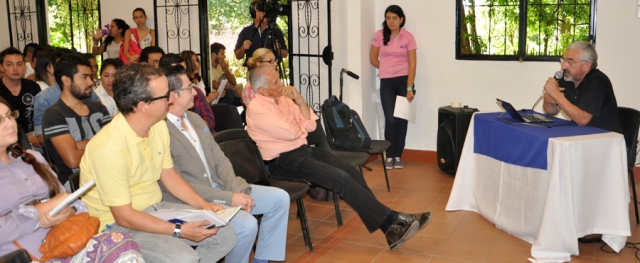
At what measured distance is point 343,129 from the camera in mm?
5164

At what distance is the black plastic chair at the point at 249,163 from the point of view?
12.7 ft

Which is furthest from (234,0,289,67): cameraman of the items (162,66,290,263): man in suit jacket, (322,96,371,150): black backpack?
(162,66,290,263): man in suit jacket

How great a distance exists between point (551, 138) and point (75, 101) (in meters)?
2.80

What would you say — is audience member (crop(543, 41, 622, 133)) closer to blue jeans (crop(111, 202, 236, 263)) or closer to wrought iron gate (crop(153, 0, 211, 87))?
blue jeans (crop(111, 202, 236, 263))

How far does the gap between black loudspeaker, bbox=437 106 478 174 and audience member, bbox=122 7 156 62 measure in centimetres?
349

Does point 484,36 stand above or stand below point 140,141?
above

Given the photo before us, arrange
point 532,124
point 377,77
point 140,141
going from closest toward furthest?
1. point 140,141
2. point 532,124
3. point 377,77

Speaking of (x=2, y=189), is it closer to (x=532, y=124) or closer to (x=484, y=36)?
(x=532, y=124)

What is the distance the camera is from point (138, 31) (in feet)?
24.2

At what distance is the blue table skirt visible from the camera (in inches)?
153

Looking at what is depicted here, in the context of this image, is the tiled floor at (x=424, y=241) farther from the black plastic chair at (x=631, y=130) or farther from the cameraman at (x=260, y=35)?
the cameraman at (x=260, y=35)

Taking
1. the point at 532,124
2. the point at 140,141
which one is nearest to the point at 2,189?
the point at 140,141

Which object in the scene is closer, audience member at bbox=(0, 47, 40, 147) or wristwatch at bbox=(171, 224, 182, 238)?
wristwatch at bbox=(171, 224, 182, 238)

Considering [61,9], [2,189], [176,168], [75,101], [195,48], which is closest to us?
[2,189]
